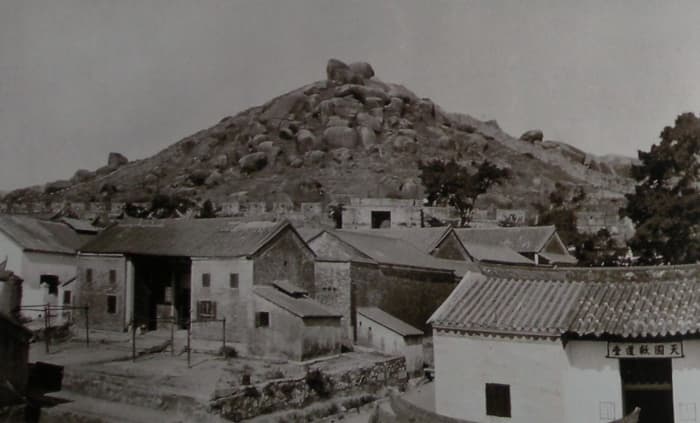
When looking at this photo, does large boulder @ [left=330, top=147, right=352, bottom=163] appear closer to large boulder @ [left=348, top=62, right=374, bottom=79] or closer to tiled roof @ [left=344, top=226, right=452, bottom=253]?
large boulder @ [left=348, top=62, right=374, bottom=79]

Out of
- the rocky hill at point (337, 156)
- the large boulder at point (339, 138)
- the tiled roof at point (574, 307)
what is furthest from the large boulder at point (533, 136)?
the tiled roof at point (574, 307)

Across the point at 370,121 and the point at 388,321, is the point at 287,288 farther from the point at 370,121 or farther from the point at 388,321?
the point at 370,121

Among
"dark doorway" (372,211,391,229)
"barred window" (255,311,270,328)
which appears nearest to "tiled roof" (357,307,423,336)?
"barred window" (255,311,270,328)

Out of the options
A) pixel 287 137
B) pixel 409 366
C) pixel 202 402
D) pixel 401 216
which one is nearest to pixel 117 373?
pixel 202 402

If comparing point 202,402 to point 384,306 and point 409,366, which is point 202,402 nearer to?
point 409,366

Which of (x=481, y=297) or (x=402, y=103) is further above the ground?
(x=402, y=103)

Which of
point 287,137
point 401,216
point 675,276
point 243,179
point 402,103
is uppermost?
point 402,103

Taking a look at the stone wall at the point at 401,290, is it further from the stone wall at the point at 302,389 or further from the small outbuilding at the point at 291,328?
the stone wall at the point at 302,389

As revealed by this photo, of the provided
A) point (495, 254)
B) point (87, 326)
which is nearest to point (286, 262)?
point (87, 326)
